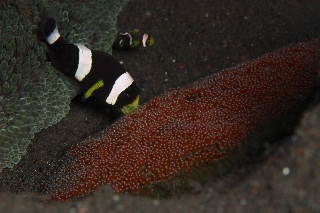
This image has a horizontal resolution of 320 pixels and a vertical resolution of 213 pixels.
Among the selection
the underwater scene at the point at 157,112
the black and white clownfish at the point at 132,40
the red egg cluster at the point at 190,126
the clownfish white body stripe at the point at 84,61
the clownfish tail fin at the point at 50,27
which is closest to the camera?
the underwater scene at the point at 157,112

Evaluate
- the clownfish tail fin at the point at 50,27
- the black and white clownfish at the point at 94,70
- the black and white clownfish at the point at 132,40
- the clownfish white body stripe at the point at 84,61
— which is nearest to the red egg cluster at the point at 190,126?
the black and white clownfish at the point at 94,70

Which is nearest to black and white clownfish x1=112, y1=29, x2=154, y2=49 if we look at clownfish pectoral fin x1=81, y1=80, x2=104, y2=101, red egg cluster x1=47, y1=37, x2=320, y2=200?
clownfish pectoral fin x1=81, y1=80, x2=104, y2=101

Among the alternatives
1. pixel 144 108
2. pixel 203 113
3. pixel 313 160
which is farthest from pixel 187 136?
pixel 313 160

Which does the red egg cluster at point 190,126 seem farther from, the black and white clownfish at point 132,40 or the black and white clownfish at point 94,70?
the black and white clownfish at point 132,40

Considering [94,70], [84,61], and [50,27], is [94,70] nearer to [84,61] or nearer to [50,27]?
[84,61]

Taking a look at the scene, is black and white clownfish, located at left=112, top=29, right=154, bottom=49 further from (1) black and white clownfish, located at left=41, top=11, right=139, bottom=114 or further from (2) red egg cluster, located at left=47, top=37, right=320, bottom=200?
(2) red egg cluster, located at left=47, top=37, right=320, bottom=200

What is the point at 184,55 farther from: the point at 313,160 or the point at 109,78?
the point at 313,160
